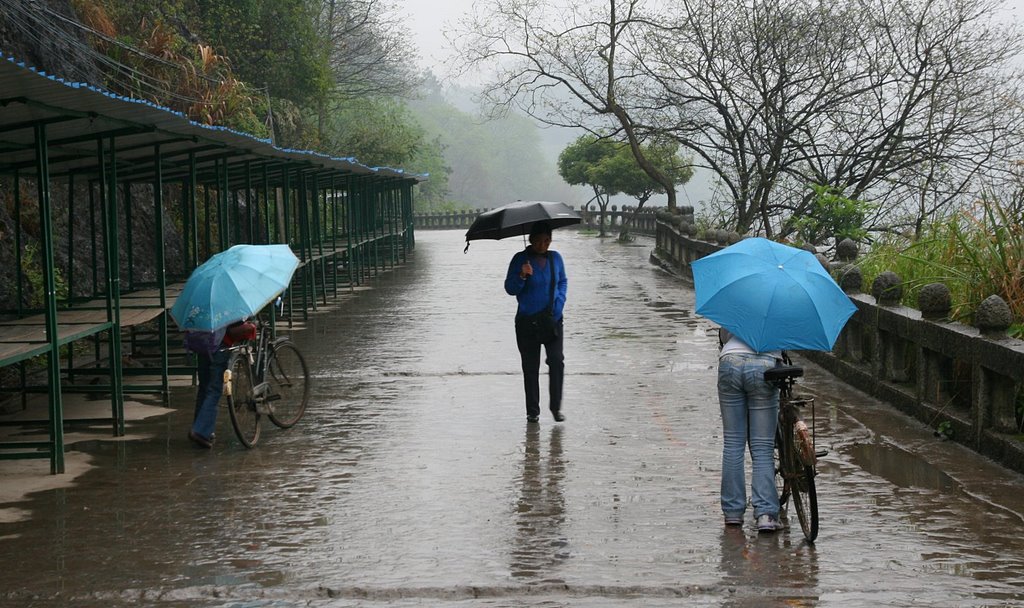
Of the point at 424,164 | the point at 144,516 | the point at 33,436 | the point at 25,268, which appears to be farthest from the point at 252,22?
the point at 424,164

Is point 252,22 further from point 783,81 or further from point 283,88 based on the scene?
point 783,81

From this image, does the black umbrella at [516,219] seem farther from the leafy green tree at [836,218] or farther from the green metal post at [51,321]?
the leafy green tree at [836,218]

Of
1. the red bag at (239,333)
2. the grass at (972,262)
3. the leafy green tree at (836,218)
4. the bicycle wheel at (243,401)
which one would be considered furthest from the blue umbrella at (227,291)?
the leafy green tree at (836,218)

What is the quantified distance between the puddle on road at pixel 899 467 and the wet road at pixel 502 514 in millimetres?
28

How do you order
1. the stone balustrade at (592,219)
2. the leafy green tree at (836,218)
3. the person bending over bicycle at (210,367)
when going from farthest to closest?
the stone balustrade at (592,219) < the leafy green tree at (836,218) < the person bending over bicycle at (210,367)

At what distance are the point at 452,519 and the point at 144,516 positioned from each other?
6.04ft

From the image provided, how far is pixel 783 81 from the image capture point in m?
24.9

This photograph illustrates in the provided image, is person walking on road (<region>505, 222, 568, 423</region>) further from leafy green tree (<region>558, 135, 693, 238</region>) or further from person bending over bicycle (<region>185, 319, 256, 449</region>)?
leafy green tree (<region>558, 135, 693, 238</region>)

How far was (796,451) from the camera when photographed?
6.67 m

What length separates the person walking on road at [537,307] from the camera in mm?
10023

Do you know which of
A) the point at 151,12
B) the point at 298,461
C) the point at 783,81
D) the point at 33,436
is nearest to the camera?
the point at 298,461

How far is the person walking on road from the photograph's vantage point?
32.9 feet

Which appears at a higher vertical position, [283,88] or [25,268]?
[283,88]

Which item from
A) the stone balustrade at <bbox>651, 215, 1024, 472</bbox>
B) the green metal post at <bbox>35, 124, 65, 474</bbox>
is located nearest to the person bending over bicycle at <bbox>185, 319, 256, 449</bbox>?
the green metal post at <bbox>35, 124, 65, 474</bbox>
